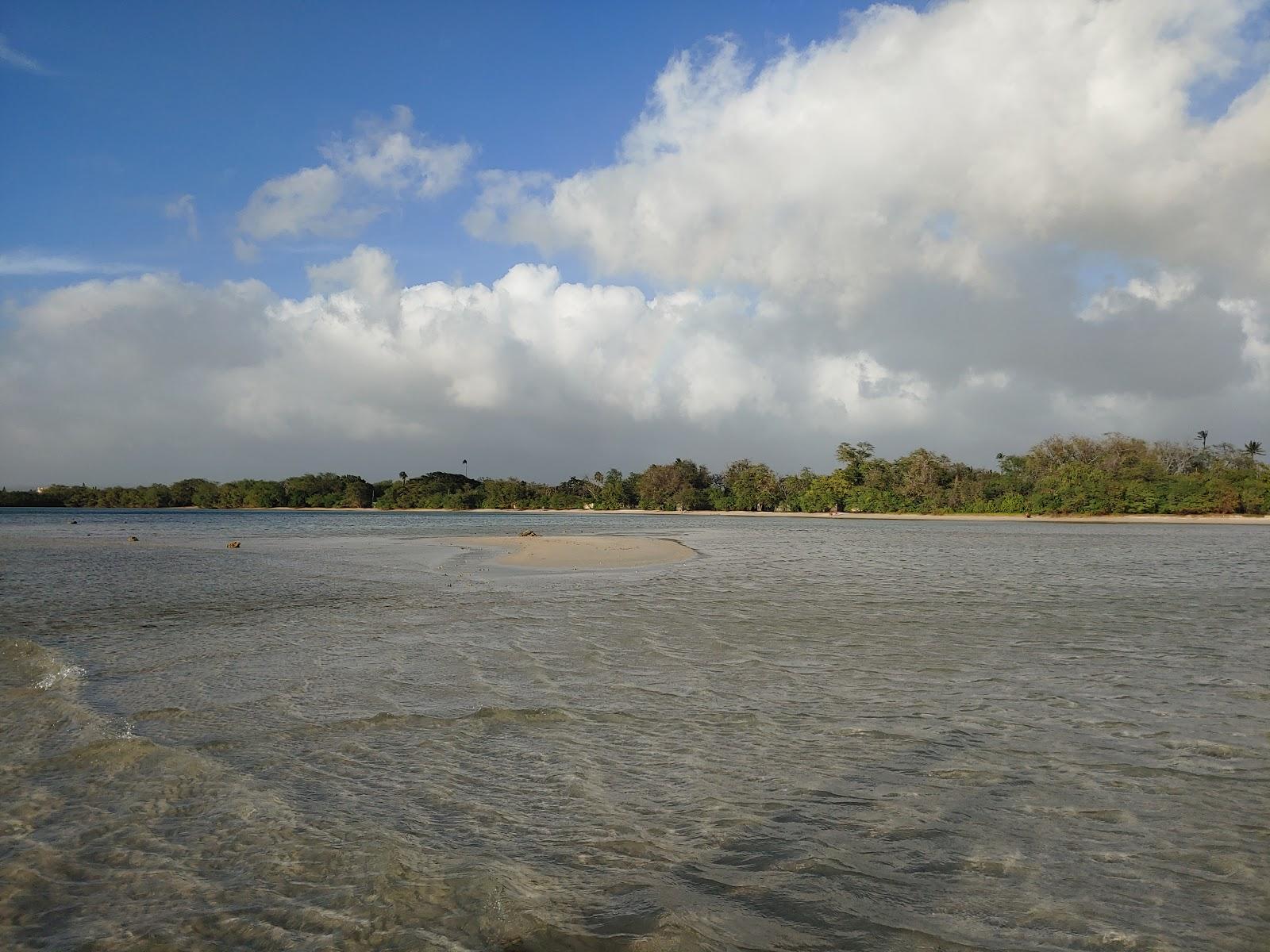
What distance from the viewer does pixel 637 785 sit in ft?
20.2

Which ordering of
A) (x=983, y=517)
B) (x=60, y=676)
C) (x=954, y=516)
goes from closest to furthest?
(x=60, y=676) → (x=983, y=517) → (x=954, y=516)

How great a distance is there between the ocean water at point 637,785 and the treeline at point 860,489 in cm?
9738

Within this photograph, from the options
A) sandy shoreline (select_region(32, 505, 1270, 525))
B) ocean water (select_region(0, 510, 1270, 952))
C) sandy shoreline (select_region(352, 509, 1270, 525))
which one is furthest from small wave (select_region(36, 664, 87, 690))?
sandy shoreline (select_region(352, 509, 1270, 525))

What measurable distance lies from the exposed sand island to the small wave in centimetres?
1744

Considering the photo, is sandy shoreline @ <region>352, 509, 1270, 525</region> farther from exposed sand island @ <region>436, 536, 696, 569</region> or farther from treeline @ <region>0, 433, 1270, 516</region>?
exposed sand island @ <region>436, 536, 696, 569</region>

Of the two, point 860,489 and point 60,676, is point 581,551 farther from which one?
point 860,489

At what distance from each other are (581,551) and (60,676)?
2640cm

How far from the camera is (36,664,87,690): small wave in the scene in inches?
373

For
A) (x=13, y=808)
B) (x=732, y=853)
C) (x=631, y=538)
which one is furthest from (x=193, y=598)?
(x=631, y=538)

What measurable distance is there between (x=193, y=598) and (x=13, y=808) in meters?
14.3

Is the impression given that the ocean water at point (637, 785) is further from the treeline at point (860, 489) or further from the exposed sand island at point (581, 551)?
the treeline at point (860, 489)

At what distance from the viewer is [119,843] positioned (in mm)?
5086

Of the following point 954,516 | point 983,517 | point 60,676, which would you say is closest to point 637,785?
point 60,676

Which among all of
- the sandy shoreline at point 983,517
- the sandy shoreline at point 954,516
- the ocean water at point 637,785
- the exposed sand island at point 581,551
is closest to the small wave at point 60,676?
the ocean water at point 637,785
